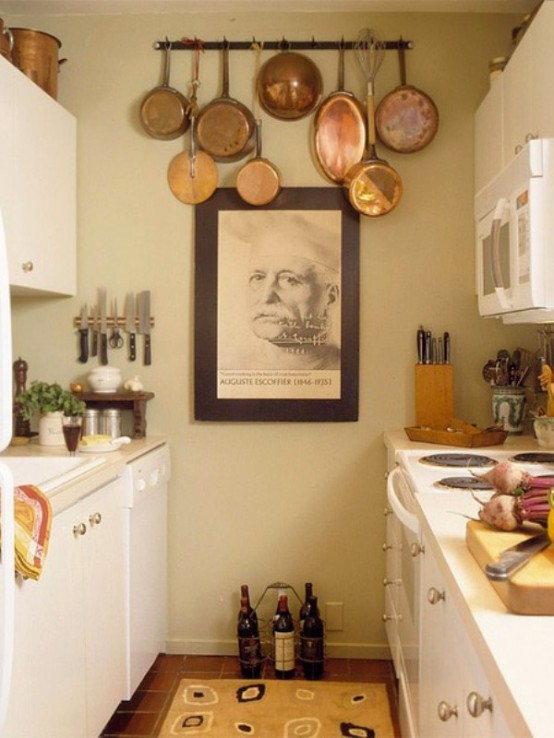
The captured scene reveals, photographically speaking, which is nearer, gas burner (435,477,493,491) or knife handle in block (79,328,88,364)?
gas burner (435,477,493,491)

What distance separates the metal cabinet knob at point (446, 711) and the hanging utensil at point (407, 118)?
2.24 m

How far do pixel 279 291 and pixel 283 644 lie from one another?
140 cm

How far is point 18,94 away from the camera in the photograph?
262 cm

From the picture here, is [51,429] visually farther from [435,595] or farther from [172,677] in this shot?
[435,595]

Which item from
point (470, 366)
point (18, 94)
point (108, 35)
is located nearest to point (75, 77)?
point (108, 35)

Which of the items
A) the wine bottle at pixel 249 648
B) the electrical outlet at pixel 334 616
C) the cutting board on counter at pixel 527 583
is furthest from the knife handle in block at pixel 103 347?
the cutting board on counter at pixel 527 583

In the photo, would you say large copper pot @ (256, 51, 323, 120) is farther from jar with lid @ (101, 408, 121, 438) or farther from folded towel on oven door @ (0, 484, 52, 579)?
folded towel on oven door @ (0, 484, 52, 579)

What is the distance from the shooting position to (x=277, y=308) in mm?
3225

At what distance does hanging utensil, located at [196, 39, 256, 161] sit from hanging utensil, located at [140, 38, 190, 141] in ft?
0.26

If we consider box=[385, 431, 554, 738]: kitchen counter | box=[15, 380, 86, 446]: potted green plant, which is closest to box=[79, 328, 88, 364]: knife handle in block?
box=[15, 380, 86, 446]: potted green plant

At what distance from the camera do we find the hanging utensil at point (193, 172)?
126 inches

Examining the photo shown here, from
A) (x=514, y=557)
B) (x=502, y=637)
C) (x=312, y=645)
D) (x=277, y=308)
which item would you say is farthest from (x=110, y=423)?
(x=502, y=637)

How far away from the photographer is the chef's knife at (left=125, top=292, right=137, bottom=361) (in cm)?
325

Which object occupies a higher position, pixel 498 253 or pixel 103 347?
pixel 498 253
